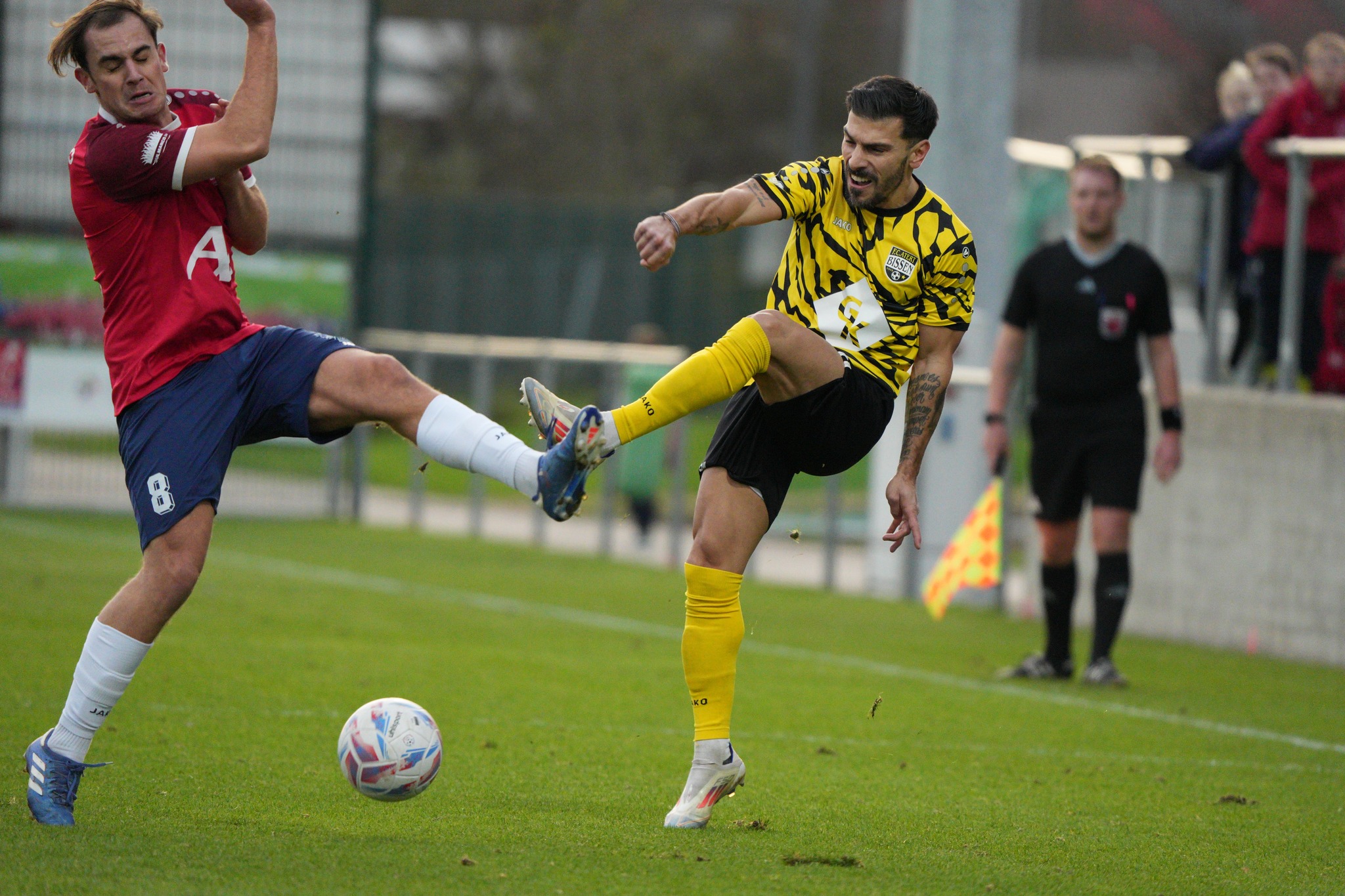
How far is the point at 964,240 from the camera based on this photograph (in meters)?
5.57

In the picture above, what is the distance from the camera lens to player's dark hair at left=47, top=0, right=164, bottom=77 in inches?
200

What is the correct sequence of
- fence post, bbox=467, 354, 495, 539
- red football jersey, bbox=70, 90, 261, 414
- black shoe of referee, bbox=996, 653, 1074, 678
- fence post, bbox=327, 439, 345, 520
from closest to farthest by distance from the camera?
red football jersey, bbox=70, 90, 261, 414
black shoe of referee, bbox=996, 653, 1074, 678
fence post, bbox=467, 354, 495, 539
fence post, bbox=327, 439, 345, 520

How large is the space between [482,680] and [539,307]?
879 inches

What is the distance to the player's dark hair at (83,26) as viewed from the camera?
5.08 meters

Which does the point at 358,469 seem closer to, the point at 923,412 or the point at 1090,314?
the point at 1090,314

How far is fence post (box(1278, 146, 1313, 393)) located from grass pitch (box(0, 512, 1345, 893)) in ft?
6.17

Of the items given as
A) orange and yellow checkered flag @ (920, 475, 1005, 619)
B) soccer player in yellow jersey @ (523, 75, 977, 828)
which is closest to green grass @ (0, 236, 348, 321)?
orange and yellow checkered flag @ (920, 475, 1005, 619)

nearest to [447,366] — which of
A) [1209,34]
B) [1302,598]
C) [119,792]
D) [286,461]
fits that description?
[286,461]

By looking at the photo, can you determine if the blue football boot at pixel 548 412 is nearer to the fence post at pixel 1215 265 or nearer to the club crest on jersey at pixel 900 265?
the club crest on jersey at pixel 900 265

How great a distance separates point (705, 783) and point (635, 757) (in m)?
1.25

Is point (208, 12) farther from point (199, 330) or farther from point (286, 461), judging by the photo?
point (199, 330)

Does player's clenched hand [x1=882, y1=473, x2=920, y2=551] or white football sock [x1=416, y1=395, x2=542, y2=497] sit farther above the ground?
white football sock [x1=416, y1=395, x2=542, y2=497]

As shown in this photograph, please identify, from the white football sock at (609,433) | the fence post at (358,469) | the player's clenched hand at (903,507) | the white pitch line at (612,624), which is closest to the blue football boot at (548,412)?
the white football sock at (609,433)

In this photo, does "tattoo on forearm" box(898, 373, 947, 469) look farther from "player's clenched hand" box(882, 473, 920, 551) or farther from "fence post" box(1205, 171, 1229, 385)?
"fence post" box(1205, 171, 1229, 385)
